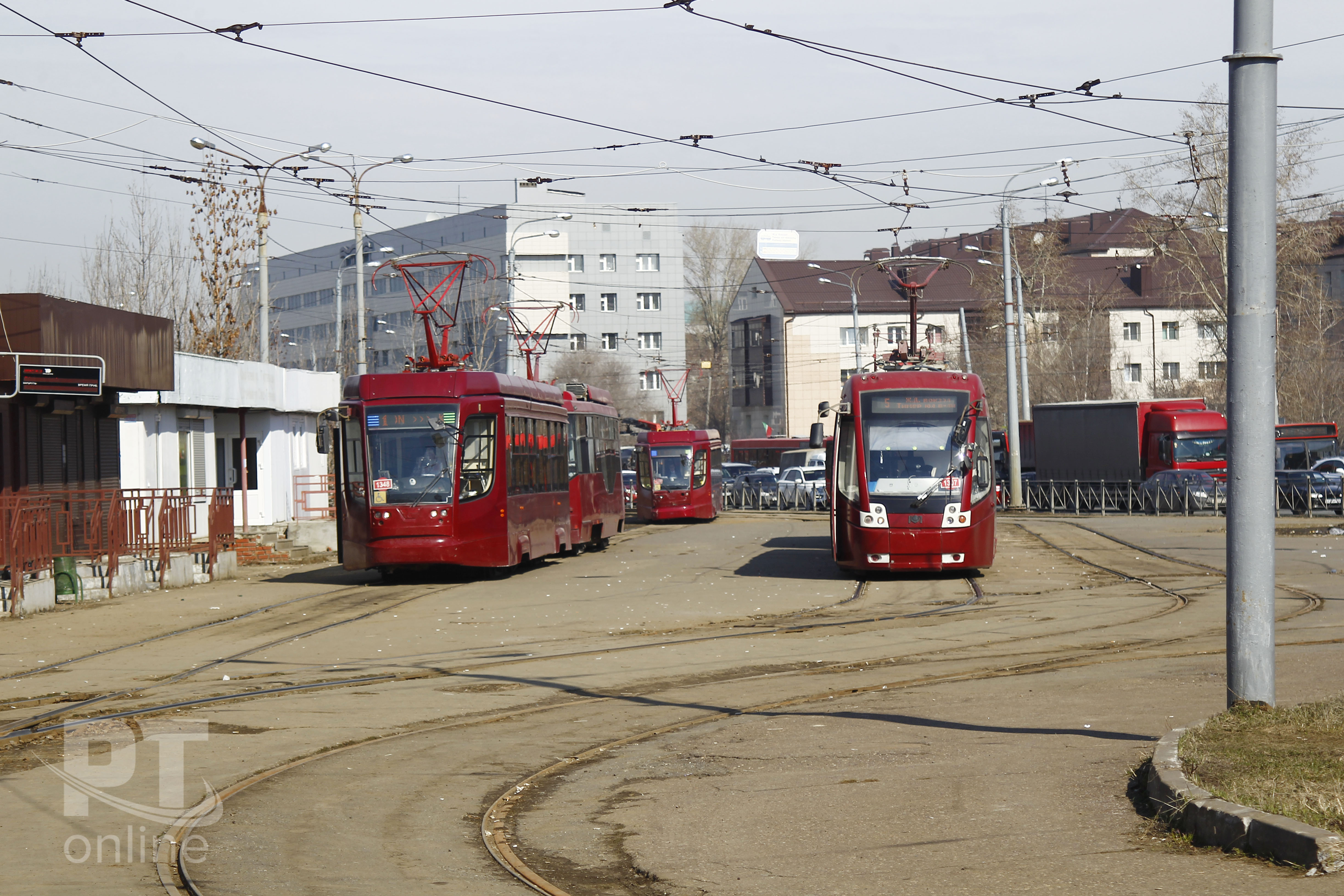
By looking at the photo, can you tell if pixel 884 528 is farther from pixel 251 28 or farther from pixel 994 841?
pixel 994 841

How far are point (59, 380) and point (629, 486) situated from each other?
38.3m

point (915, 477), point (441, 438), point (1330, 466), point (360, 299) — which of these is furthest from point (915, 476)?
point (1330, 466)

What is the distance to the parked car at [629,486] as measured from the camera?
53.7 m

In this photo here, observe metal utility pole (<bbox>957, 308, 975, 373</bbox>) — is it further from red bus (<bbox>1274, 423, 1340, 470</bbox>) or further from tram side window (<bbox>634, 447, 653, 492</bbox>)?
tram side window (<bbox>634, 447, 653, 492</bbox>)

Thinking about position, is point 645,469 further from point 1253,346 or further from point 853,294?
point 1253,346

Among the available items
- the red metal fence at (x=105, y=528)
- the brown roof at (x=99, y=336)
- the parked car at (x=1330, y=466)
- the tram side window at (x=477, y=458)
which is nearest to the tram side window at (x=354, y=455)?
the tram side window at (x=477, y=458)

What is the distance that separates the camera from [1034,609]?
55.7 feet

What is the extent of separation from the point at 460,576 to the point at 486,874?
17654 mm

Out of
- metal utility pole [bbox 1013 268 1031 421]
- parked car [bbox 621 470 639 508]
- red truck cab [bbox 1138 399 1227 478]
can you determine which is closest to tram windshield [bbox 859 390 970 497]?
red truck cab [bbox 1138 399 1227 478]

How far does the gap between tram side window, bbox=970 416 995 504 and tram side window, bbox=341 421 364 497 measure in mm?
8695

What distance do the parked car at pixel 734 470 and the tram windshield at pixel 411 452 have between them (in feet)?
146

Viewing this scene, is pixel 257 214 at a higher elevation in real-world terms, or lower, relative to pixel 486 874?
higher

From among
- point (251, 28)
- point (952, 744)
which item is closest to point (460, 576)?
point (251, 28)

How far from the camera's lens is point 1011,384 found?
1699 inches
